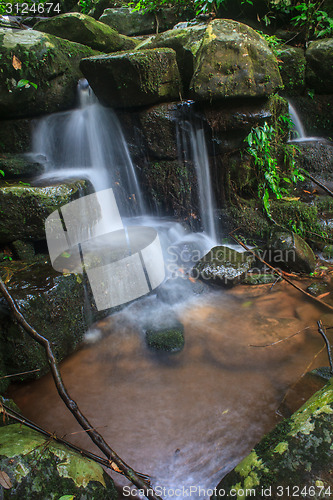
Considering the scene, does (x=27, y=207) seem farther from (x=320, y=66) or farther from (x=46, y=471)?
(x=320, y=66)

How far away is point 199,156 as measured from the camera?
18.7 feet

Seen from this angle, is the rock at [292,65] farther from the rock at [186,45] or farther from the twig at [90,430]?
the twig at [90,430]

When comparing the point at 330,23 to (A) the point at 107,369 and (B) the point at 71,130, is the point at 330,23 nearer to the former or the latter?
(B) the point at 71,130

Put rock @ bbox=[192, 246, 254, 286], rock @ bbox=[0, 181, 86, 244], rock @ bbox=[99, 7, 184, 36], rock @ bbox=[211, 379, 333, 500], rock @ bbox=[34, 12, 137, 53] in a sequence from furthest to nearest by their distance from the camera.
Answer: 1. rock @ bbox=[99, 7, 184, 36]
2. rock @ bbox=[34, 12, 137, 53]
3. rock @ bbox=[192, 246, 254, 286]
4. rock @ bbox=[0, 181, 86, 244]
5. rock @ bbox=[211, 379, 333, 500]

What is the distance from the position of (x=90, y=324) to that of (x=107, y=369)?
0.76 m

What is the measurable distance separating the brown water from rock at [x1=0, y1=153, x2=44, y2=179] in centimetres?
304

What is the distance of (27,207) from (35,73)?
3.06 m

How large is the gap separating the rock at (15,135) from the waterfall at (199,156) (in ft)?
9.81

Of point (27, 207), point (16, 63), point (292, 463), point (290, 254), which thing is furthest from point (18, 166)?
point (292, 463)

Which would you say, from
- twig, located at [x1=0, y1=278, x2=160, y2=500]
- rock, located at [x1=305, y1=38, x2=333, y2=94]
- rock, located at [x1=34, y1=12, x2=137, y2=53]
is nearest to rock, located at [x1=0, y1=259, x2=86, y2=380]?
twig, located at [x1=0, y1=278, x2=160, y2=500]

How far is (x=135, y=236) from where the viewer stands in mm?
4777

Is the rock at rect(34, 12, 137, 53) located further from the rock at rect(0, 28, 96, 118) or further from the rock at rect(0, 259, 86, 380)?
the rock at rect(0, 259, 86, 380)

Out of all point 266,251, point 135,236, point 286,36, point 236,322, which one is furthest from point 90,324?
point 286,36

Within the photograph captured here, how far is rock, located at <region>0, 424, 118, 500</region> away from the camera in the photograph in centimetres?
176
